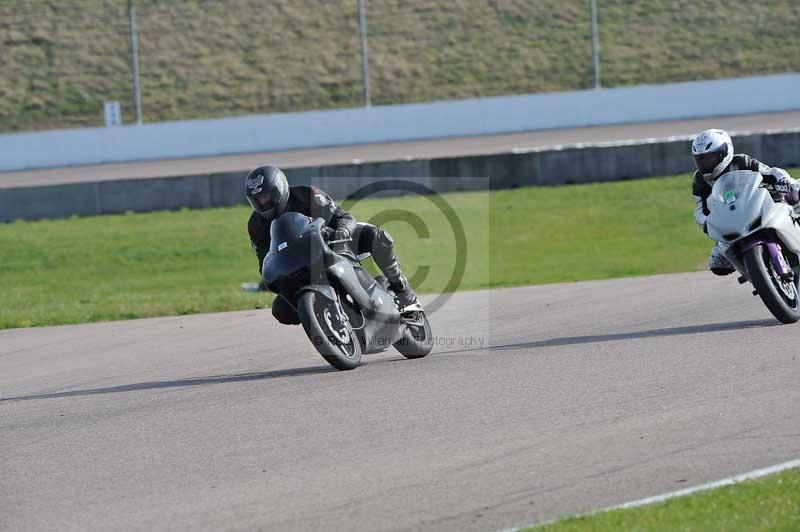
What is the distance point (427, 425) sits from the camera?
6676 mm

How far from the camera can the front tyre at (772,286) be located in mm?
9148

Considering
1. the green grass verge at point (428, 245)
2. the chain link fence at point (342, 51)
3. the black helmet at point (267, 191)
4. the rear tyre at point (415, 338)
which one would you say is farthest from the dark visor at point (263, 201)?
the chain link fence at point (342, 51)

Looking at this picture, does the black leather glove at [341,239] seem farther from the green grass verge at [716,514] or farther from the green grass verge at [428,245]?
the green grass verge at [428,245]

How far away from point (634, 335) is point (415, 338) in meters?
1.68

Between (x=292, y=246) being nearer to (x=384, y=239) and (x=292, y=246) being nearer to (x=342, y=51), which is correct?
(x=384, y=239)

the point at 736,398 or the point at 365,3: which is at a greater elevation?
the point at 365,3

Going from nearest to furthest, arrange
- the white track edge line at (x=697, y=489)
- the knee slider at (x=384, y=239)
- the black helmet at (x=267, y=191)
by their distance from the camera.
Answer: the white track edge line at (x=697, y=489) < the black helmet at (x=267, y=191) < the knee slider at (x=384, y=239)

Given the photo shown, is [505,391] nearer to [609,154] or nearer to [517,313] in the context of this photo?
[517,313]

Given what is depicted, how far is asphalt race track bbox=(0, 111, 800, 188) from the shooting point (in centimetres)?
2569

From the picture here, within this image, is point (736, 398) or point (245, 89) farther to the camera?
point (245, 89)

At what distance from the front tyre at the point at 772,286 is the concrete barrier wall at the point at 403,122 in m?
20.3

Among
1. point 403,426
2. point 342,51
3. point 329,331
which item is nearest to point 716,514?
point 403,426

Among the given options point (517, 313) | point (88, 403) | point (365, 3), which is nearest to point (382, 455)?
point (88, 403)

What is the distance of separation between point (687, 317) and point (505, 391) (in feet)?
11.6
